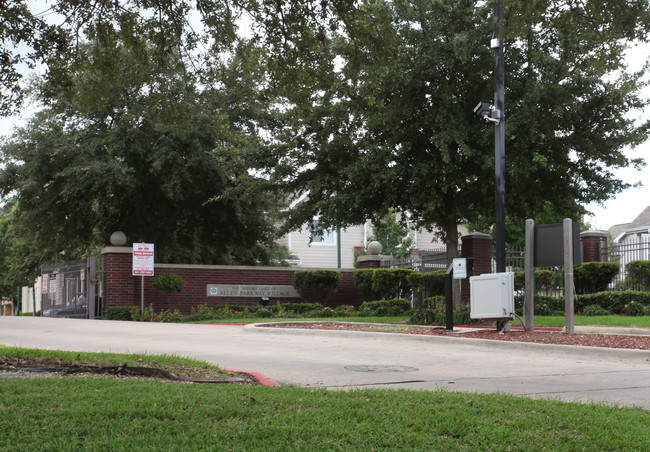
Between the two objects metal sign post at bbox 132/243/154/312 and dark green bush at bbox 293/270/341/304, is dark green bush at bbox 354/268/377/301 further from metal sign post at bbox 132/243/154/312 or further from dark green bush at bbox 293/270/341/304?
→ metal sign post at bbox 132/243/154/312

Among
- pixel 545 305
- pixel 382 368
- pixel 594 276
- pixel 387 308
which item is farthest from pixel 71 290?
pixel 382 368

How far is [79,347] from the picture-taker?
1160 cm

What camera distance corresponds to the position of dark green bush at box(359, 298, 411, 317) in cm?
2130

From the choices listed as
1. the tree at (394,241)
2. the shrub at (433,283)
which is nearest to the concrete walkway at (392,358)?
the shrub at (433,283)

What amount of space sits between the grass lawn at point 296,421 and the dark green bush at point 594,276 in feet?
53.2

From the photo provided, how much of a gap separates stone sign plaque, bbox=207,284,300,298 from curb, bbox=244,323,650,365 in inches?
404

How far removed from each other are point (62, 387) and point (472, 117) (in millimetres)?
14732

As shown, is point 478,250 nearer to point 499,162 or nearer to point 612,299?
point 612,299

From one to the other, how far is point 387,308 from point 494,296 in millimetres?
8463

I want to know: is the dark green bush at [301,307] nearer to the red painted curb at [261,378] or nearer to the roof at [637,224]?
the red painted curb at [261,378]

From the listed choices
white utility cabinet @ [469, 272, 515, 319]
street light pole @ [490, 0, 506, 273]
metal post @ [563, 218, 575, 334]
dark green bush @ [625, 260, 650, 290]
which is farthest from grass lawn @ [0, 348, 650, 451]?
dark green bush @ [625, 260, 650, 290]

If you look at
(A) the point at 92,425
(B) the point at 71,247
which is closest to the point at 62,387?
(A) the point at 92,425

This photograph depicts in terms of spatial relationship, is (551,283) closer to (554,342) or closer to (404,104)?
(404,104)

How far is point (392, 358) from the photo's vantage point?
10.2 m
